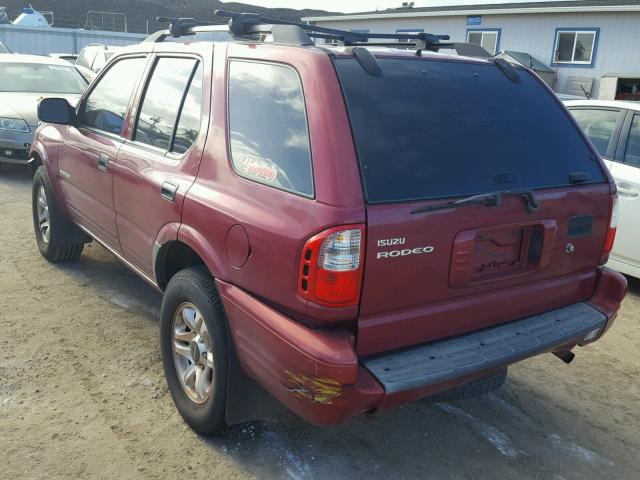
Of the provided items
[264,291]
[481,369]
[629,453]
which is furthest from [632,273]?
[264,291]

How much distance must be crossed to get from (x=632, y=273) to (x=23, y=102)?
826cm

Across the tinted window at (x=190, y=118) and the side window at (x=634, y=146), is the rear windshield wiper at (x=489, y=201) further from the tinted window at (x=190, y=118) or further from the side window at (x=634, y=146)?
the side window at (x=634, y=146)

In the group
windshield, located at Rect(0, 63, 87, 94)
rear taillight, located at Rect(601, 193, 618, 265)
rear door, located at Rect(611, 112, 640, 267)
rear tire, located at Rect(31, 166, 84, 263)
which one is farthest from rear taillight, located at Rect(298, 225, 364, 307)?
windshield, located at Rect(0, 63, 87, 94)

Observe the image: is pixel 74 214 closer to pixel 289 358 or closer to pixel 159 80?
pixel 159 80

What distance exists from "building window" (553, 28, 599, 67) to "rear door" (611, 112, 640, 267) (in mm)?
18154

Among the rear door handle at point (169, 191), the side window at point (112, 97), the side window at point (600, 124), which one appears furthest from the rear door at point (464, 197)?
the side window at point (600, 124)

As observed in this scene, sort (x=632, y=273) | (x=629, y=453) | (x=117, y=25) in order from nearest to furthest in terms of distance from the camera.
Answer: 1. (x=629, y=453)
2. (x=632, y=273)
3. (x=117, y=25)

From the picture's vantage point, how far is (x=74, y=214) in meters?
4.77

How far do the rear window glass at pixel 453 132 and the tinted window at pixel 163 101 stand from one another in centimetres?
113

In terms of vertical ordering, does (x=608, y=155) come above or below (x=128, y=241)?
above

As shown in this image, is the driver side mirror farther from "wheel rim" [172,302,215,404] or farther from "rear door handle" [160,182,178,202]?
"wheel rim" [172,302,215,404]

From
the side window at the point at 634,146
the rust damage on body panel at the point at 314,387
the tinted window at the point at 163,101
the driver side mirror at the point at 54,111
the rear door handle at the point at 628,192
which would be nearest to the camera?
the rust damage on body panel at the point at 314,387

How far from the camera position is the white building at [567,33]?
20578 mm

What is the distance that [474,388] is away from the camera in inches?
113
